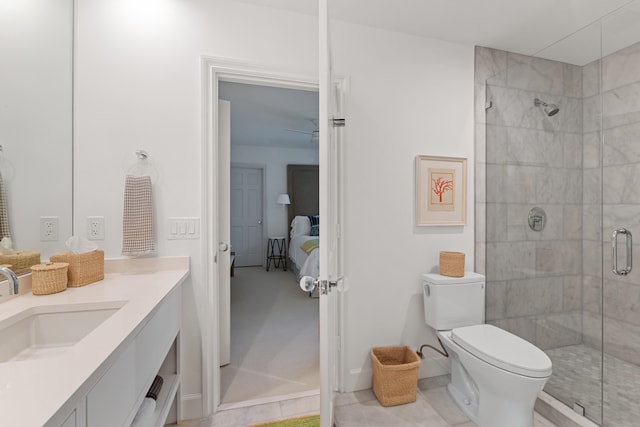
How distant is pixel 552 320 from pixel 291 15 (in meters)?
2.86

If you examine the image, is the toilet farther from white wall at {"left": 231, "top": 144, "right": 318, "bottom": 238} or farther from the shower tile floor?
white wall at {"left": 231, "top": 144, "right": 318, "bottom": 238}

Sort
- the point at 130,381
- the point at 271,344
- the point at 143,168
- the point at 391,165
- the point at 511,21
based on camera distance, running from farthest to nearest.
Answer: the point at 271,344
the point at 391,165
the point at 511,21
the point at 143,168
the point at 130,381

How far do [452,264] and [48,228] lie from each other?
2293 mm

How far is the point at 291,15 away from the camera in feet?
5.65

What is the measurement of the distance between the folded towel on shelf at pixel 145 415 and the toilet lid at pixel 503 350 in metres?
1.56

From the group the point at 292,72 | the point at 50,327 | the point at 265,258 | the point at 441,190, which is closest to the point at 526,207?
the point at 441,190

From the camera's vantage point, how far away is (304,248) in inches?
170

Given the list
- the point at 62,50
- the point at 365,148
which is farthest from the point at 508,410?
the point at 62,50

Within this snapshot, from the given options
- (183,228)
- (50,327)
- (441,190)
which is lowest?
(50,327)

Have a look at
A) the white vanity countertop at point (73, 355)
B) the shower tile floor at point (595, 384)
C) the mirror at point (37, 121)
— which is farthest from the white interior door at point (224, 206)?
the shower tile floor at point (595, 384)

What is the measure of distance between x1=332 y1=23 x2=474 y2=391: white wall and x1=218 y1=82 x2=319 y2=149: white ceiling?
1.13 metres

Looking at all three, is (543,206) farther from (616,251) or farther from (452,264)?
(452,264)

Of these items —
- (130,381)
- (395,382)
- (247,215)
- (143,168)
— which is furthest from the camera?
(247,215)

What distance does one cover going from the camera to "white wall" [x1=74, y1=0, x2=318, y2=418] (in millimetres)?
1479
